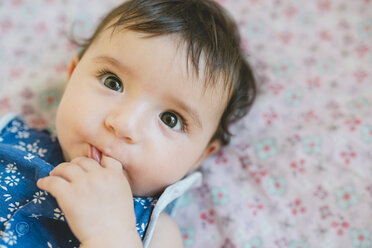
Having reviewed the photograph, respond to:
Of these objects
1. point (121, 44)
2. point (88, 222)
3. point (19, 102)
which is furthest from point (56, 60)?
point (88, 222)

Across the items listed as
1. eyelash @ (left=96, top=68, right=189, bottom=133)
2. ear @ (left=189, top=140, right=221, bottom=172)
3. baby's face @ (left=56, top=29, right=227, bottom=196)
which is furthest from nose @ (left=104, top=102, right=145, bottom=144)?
ear @ (left=189, top=140, right=221, bottom=172)

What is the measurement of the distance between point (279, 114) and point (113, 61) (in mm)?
665

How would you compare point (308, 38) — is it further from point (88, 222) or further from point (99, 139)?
point (88, 222)

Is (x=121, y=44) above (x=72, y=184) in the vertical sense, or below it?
above

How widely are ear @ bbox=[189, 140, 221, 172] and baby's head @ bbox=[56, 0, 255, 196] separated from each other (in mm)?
138

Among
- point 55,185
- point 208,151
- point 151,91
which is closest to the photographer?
point 55,185

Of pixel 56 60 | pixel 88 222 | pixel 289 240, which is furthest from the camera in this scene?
pixel 56 60

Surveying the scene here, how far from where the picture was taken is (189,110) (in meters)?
1.05

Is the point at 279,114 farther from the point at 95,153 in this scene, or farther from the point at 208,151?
the point at 95,153

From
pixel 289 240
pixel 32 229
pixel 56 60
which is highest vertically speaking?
pixel 56 60

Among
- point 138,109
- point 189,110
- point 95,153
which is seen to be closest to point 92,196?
point 95,153

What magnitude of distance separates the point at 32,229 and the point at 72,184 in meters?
0.19

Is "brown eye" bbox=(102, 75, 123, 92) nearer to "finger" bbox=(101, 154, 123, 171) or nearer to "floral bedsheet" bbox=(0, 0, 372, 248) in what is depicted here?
"finger" bbox=(101, 154, 123, 171)

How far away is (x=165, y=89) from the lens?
1004mm
